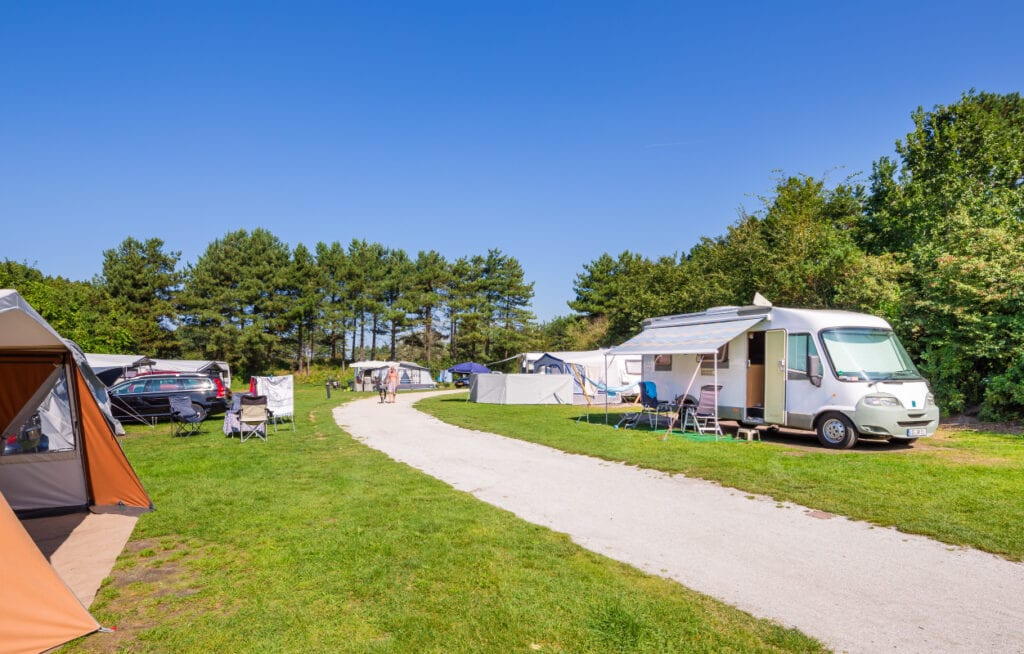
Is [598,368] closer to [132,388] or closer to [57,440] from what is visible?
[132,388]

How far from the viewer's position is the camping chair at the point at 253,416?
12016mm

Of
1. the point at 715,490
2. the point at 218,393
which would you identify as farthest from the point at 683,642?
the point at 218,393

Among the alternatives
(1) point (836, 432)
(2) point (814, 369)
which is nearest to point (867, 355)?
(2) point (814, 369)

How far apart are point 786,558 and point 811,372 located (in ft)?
22.0

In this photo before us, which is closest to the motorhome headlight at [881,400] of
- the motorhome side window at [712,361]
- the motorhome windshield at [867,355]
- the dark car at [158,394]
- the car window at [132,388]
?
the motorhome windshield at [867,355]

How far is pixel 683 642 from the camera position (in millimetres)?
3150

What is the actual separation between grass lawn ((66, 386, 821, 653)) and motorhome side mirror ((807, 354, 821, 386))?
22.9 feet

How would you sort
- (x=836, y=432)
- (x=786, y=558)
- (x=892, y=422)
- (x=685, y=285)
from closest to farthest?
1. (x=786, y=558)
2. (x=892, y=422)
3. (x=836, y=432)
4. (x=685, y=285)

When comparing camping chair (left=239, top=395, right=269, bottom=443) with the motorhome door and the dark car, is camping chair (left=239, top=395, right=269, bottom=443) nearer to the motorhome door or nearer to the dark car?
the dark car

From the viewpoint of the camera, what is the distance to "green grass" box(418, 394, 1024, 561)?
5.32 m

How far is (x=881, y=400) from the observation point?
9.62 m

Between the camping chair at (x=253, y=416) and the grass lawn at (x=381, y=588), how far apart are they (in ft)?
17.9

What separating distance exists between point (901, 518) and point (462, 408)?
15609 millimetres

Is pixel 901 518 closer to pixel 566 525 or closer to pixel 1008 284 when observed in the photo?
pixel 566 525
